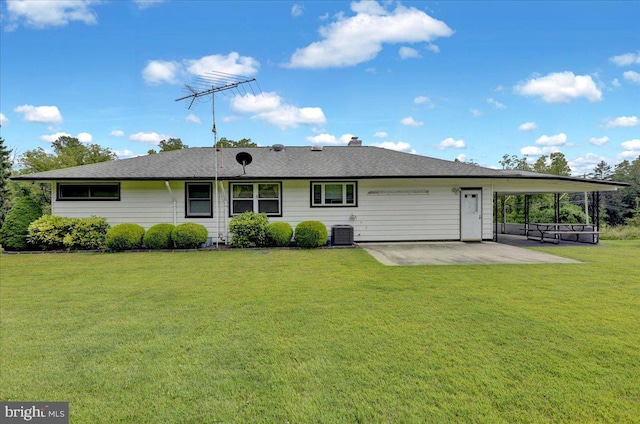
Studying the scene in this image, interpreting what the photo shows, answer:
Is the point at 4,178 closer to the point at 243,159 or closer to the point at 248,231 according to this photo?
the point at 243,159

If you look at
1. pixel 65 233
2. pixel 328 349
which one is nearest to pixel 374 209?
pixel 328 349

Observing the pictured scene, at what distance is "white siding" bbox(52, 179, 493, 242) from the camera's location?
441 inches

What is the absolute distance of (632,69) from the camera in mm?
14203

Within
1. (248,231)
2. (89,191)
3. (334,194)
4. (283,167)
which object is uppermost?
(283,167)

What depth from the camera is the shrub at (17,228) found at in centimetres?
985

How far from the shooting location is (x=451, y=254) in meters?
8.80

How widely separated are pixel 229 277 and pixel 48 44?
1475 centimetres

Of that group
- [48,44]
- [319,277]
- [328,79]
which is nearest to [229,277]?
[319,277]

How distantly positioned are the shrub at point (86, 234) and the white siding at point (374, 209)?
3.51 ft

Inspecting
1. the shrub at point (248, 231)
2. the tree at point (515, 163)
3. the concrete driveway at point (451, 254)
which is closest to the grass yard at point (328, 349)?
the concrete driveway at point (451, 254)

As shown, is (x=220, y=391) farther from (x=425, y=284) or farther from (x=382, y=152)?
(x=382, y=152)

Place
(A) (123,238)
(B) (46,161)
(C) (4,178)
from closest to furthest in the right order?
(A) (123,238) → (C) (4,178) → (B) (46,161)

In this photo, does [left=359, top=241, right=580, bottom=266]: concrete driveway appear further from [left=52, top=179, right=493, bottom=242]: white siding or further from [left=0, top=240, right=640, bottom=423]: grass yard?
[left=0, top=240, right=640, bottom=423]: grass yard

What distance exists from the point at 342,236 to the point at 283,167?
12.0 feet
